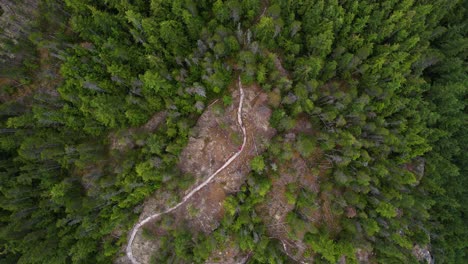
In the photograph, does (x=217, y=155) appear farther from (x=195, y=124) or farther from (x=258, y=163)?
(x=258, y=163)

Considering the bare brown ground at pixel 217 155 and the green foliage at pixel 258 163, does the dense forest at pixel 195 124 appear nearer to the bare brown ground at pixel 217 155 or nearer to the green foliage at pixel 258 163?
the green foliage at pixel 258 163

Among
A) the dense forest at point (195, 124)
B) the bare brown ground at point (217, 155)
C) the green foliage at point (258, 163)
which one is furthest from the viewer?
the bare brown ground at point (217, 155)

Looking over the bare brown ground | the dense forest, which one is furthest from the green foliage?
the bare brown ground

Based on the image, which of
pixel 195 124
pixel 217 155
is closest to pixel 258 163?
pixel 217 155

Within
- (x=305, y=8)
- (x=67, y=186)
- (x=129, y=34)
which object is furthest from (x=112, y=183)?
(x=305, y=8)

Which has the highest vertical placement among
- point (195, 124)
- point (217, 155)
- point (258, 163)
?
point (195, 124)

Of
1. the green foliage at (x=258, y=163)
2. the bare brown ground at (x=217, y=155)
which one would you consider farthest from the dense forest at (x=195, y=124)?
the bare brown ground at (x=217, y=155)
